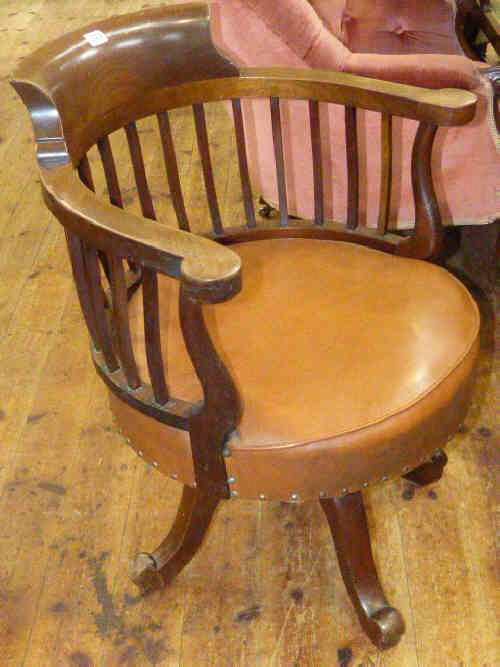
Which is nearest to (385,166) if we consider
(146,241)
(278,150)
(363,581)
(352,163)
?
(352,163)

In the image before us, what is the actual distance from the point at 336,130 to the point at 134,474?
88cm

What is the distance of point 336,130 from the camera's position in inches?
70.7

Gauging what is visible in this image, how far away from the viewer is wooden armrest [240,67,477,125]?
112 cm

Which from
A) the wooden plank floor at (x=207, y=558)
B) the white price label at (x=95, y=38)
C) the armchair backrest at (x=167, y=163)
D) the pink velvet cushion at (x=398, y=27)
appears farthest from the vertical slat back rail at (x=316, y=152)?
the pink velvet cushion at (x=398, y=27)

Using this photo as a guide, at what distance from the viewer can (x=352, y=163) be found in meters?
1.26

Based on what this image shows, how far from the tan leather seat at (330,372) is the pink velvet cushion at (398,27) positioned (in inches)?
57.1

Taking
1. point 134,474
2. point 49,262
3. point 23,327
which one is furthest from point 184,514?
point 49,262

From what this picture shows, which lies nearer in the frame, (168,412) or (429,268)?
(168,412)

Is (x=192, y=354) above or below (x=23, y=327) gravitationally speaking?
above

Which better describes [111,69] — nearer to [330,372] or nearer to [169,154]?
[169,154]

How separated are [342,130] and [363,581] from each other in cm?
100

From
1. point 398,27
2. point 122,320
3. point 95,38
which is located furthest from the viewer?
point 398,27

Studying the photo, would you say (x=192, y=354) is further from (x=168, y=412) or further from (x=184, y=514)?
(x=184, y=514)

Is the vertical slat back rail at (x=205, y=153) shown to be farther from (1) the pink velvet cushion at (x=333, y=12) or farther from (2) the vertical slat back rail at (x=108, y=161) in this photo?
(1) the pink velvet cushion at (x=333, y=12)
